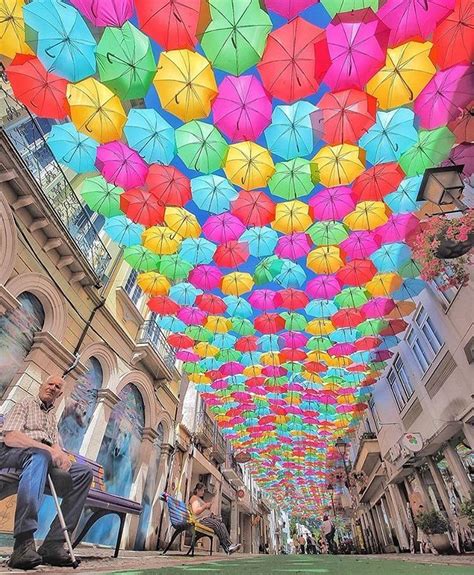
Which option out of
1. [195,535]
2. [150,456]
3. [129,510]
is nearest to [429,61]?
[129,510]

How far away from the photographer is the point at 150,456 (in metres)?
12.2

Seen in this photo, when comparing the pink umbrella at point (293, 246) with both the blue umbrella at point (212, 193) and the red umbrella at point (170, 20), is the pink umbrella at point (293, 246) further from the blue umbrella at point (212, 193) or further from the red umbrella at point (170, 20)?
the red umbrella at point (170, 20)

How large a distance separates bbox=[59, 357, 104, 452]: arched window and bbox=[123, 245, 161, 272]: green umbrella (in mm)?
3113

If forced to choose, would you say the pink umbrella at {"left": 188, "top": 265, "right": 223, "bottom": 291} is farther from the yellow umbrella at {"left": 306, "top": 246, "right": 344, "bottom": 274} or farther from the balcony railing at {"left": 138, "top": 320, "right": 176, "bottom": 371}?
the balcony railing at {"left": 138, "top": 320, "right": 176, "bottom": 371}

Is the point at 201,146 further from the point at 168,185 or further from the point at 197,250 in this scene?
the point at 197,250

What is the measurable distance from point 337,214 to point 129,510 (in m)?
7.24

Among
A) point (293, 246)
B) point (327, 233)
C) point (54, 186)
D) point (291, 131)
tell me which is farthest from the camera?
point (293, 246)

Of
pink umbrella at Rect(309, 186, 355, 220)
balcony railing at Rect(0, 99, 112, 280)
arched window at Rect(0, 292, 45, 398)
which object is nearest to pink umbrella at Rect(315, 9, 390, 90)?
pink umbrella at Rect(309, 186, 355, 220)

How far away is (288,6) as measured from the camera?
4840 mm

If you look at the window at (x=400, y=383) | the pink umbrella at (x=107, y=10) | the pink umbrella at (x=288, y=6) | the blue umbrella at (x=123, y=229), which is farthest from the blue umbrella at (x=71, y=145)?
the window at (x=400, y=383)

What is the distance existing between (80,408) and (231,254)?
229 inches

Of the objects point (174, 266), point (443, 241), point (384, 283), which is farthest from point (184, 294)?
point (443, 241)

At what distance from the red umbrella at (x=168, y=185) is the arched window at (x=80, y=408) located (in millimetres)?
5343

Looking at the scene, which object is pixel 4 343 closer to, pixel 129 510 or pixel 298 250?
pixel 129 510
